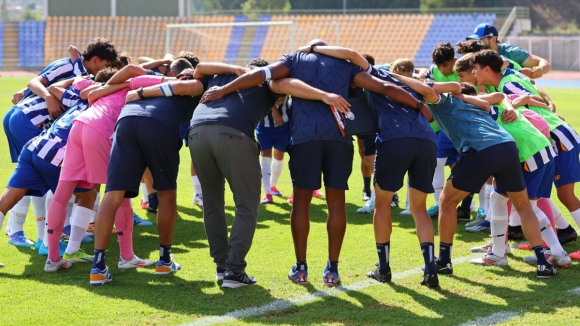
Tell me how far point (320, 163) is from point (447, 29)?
3759 cm

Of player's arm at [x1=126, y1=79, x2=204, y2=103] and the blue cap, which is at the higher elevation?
the blue cap

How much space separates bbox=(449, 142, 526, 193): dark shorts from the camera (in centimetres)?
607

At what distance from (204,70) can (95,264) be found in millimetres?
1808

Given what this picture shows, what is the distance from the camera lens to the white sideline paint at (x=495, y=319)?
5.09 meters

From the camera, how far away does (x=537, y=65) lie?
991cm

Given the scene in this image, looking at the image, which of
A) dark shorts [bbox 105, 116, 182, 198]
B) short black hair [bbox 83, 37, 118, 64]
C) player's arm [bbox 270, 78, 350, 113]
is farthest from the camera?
short black hair [bbox 83, 37, 118, 64]

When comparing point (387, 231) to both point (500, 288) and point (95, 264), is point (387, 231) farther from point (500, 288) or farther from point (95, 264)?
point (95, 264)

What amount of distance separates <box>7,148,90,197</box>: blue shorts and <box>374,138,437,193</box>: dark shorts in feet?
9.66

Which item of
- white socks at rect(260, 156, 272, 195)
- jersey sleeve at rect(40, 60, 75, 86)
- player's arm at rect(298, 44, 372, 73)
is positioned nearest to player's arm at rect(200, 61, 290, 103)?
player's arm at rect(298, 44, 372, 73)

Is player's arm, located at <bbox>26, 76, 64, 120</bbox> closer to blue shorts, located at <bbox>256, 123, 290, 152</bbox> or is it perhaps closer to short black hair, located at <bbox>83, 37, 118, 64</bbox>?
short black hair, located at <bbox>83, 37, 118, 64</bbox>

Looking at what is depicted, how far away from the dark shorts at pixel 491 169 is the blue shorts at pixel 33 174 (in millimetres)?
3570

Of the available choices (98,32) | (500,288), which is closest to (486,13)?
(98,32)

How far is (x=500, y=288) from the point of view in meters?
6.02

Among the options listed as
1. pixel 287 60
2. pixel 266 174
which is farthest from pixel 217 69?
pixel 266 174
